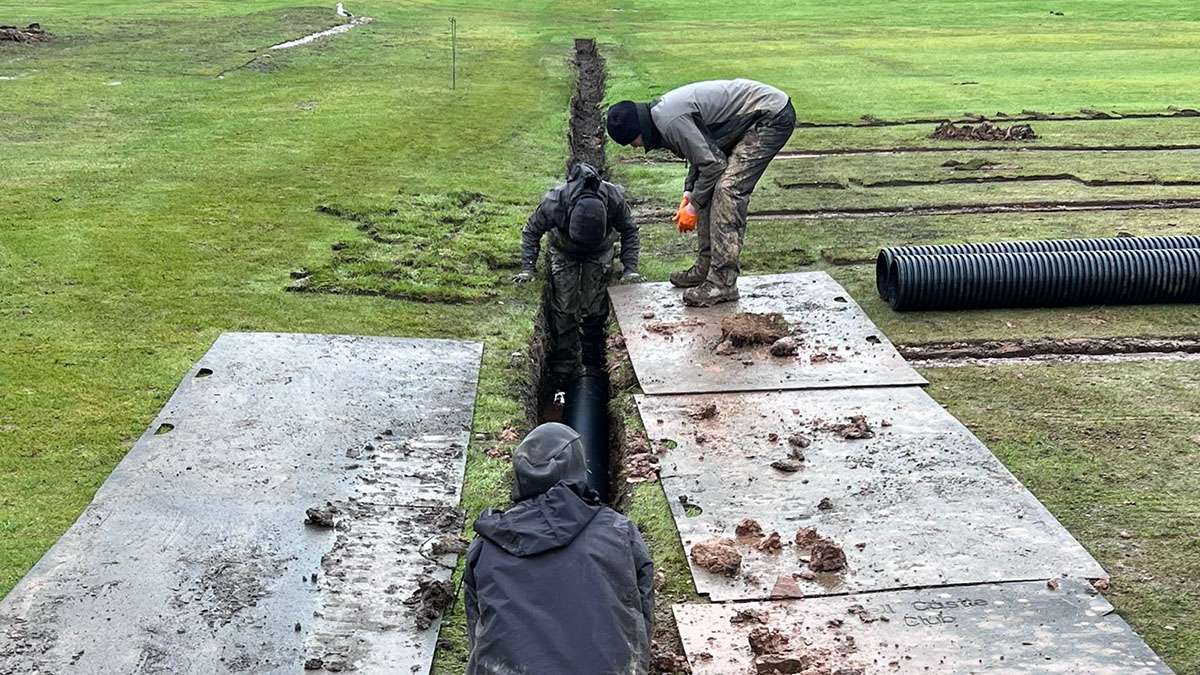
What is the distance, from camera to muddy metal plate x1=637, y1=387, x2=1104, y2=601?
596 cm

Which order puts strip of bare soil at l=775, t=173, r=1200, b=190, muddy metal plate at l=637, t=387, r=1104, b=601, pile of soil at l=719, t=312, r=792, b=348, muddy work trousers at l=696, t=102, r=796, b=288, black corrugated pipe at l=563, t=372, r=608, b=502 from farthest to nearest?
strip of bare soil at l=775, t=173, r=1200, b=190
muddy work trousers at l=696, t=102, r=796, b=288
pile of soil at l=719, t=312, r=792, b=348
black corrugated pipe at l=563, t=372, r=608, b=502
muddy metal plate at l=637, t=387, r=1104, b=601

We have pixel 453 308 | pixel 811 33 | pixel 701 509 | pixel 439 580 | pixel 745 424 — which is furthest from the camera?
pixel 811 33

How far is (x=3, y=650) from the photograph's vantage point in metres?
5.28

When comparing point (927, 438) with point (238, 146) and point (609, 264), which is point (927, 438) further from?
point (238, 146)

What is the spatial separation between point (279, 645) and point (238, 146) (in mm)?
11840

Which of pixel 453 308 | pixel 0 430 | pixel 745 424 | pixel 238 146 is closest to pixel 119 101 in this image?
pixel 238 146

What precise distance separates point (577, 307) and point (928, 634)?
19.1 feet

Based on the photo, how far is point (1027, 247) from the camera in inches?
402

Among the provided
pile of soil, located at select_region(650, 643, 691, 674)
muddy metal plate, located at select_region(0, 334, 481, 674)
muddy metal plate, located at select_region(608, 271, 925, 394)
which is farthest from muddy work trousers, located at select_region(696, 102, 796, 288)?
pile of soil, located at select_region(650, 643, 691, 674)

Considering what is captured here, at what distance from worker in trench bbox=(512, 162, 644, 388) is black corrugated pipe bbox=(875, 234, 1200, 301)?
219 cm

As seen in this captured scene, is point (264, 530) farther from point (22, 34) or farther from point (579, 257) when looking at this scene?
point (22, 34)

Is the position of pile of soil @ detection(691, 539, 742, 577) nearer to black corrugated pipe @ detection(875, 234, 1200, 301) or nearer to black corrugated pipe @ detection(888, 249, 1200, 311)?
black corrugated pipe @ detection(888, 249, 1200, 311)

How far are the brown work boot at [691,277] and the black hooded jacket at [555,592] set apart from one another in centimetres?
641

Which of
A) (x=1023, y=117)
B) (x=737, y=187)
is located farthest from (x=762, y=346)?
(x=1023, y=117)
